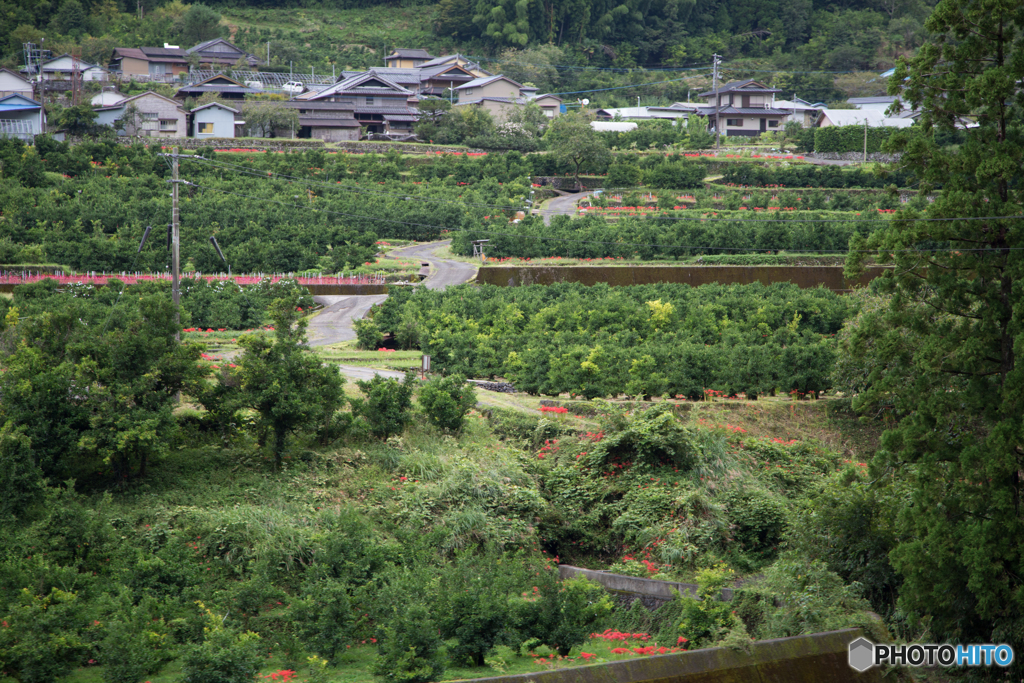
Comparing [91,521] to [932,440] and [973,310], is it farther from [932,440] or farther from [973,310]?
[973,310]

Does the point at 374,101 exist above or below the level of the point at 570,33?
below

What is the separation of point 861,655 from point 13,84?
5737cm

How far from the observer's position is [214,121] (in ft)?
172

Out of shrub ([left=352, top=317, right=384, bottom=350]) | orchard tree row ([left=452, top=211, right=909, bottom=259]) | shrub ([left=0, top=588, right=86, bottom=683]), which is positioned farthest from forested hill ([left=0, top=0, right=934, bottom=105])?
shrub ([left=0, top=588, right=86, bottom=683])

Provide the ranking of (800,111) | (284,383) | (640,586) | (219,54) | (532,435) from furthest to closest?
(219,54)
(800,111)
(532,435)
(284,383)
(640,586)

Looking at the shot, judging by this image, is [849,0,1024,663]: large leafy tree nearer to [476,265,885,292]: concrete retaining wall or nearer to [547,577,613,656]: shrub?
[547,577,613,656]: shrub

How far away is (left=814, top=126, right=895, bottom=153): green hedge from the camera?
5231 centimetres

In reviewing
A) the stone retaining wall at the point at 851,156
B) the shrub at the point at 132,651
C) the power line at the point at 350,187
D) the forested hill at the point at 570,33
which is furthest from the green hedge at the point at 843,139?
the shrub at the point at 132,651

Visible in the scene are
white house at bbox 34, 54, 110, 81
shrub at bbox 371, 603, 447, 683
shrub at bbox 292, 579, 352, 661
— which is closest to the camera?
shrub at bbox 371, 603, 447, 683

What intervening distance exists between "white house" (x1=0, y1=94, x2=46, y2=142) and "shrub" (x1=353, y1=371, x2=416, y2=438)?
39730 millimetres

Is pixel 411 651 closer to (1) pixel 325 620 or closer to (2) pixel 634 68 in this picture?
(1) pixel 325 620

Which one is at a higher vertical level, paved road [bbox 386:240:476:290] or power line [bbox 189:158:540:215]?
power line [bbox 189:158:540:215]

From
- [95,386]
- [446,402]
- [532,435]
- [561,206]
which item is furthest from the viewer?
[561,206]

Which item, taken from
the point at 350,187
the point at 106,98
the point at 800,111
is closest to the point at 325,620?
the point at 350,187
